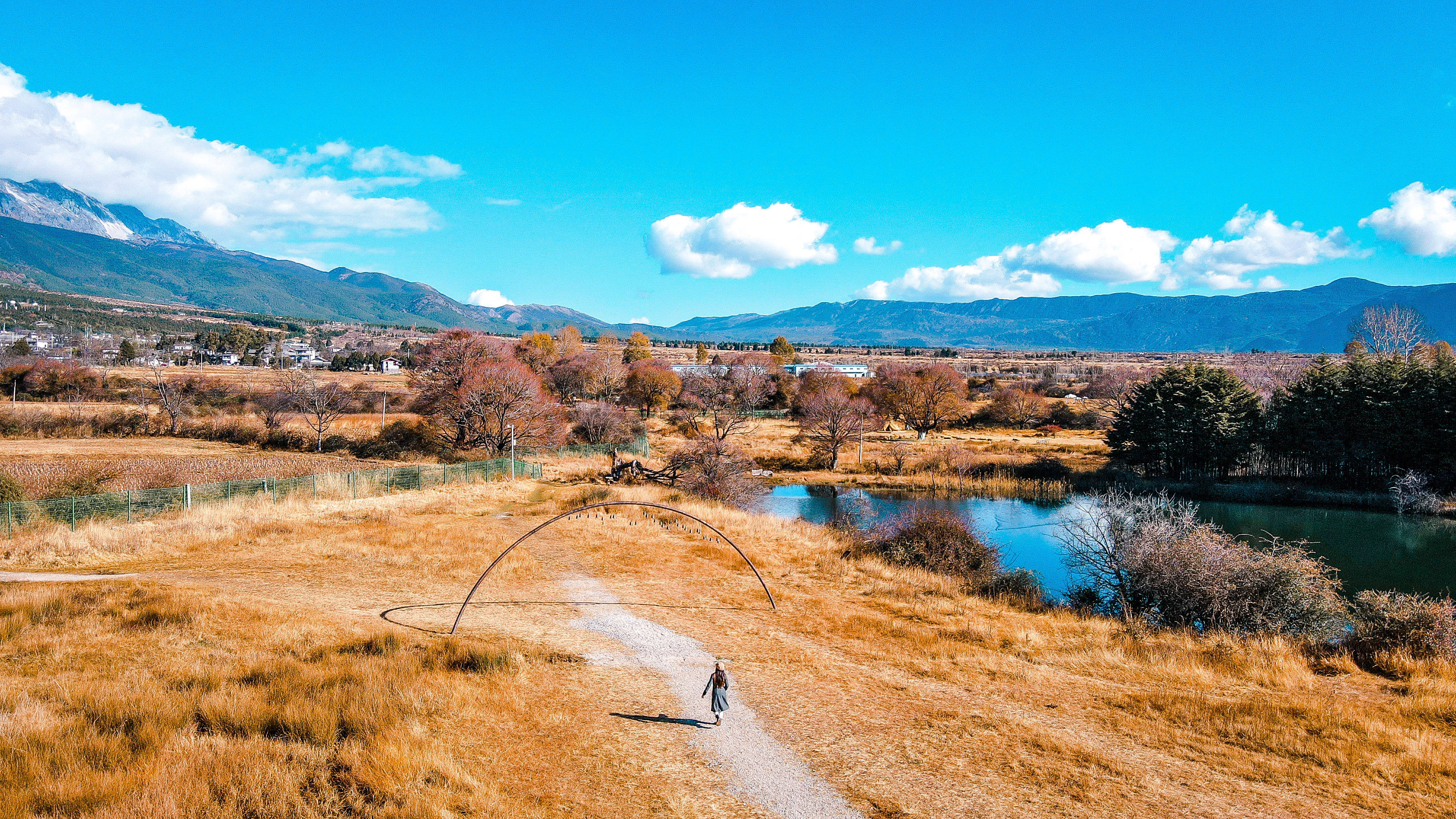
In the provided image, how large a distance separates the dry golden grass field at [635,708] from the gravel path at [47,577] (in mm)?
563

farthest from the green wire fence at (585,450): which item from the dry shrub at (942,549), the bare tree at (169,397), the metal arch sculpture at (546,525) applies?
the bare tree at (169,397)

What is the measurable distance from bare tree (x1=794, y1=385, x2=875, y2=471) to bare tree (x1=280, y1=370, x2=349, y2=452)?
39940mm

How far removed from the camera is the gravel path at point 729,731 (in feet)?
28.4

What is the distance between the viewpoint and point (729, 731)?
10.6 m

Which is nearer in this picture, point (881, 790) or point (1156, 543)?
point (881, 790)

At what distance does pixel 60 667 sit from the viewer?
12.3 metres

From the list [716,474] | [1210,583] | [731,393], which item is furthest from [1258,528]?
[731,393]

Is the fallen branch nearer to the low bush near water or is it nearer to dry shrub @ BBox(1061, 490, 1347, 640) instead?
the low bush near water

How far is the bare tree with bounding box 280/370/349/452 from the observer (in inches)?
2124

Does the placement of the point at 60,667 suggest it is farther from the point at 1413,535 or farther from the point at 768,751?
the point at 1413,535

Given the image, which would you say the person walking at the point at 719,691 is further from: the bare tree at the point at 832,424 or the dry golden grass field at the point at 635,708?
the bare tree at the point at 832,424

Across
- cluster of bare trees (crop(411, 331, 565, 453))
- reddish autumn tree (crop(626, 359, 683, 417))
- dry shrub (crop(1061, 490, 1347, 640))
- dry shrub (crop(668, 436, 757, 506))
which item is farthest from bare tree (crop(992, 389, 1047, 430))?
dry shrub (crop(1061, 490, 1347, 640))

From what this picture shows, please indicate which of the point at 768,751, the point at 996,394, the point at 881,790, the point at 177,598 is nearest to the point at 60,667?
the point at 177,598

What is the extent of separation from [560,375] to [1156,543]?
2657 inches
